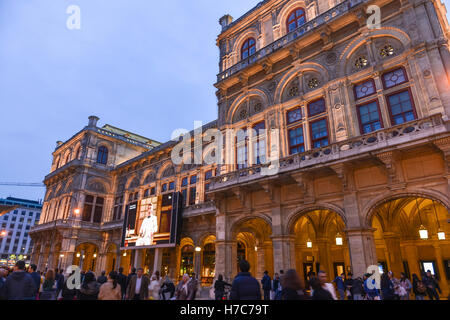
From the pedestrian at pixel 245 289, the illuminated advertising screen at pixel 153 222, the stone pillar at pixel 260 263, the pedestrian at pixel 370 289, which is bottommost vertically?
the pedestrian at pixel 370 289

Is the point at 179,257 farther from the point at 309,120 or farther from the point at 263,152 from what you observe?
the point at 309,120

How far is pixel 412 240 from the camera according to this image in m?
16.6

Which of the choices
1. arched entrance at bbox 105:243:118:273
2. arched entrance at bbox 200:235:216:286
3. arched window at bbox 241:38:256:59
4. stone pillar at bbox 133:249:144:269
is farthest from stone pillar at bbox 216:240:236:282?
arched entrance at bbox 105:243:118:273

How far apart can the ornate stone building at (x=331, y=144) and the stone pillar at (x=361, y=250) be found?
4 cm

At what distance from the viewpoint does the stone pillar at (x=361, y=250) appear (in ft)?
38.8

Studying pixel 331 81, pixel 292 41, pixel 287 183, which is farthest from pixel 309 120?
pixel 292 41

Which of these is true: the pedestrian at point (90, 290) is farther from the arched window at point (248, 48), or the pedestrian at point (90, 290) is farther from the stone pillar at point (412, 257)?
the arched window at point (248, 48)

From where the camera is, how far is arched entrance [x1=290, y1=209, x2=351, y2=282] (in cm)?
1800

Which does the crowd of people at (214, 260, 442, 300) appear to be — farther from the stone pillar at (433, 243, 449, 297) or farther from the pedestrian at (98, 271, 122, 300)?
the stone pillar at (433, 243, 449, 297)

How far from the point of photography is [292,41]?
55.2ft

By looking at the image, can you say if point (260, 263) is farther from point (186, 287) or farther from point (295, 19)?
point (295, 19)

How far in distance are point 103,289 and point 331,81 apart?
14.0 m

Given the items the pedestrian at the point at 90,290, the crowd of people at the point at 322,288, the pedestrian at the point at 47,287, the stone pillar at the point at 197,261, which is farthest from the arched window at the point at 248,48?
the pedestrian at the point at 90,290

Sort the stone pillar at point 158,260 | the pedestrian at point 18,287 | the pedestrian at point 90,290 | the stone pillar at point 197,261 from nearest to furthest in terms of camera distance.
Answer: the pedestrian at point 18,287, the pedestrian at point 90,290, the stone pillar at point 197,261, the stone pillar at point 158,260
